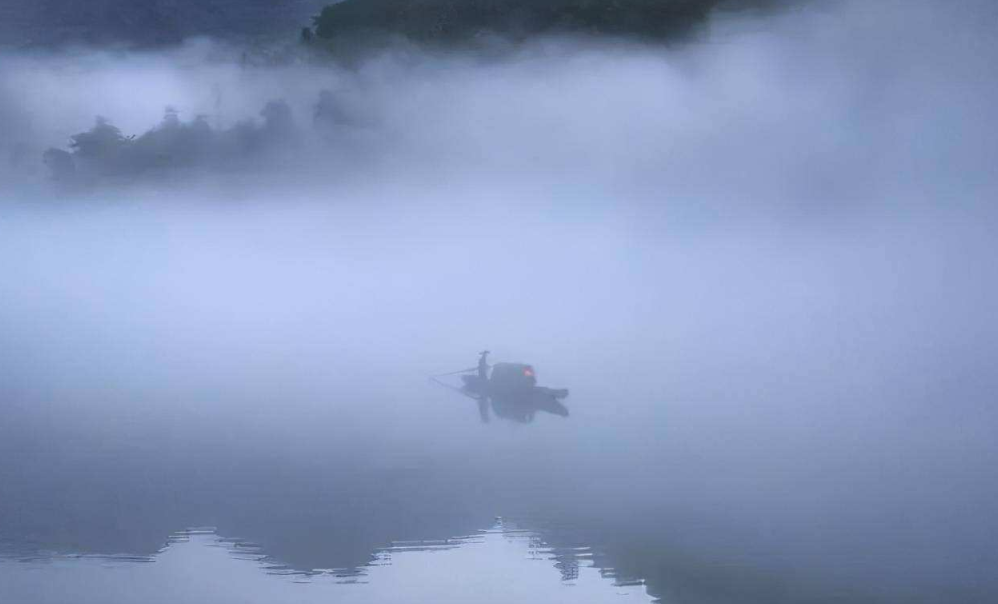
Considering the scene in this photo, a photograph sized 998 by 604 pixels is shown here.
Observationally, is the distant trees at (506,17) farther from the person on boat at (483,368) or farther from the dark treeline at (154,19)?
the person on boat at (483,368)

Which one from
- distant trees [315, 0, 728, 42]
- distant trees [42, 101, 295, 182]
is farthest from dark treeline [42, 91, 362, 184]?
distant trees [315, 0, 728, 42]

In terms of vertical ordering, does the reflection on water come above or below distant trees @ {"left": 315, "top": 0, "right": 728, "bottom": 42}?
below

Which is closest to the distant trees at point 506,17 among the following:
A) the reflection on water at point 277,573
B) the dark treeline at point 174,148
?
the dark treeline at point 174,148

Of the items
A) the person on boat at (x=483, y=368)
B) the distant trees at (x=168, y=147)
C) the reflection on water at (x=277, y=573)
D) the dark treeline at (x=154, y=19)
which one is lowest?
the reflection on water at (x=277, y=573)

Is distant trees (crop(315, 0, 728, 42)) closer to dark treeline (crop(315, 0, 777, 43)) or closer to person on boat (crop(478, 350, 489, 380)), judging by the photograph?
dark treeline (crop(315, 0, 777, 43))

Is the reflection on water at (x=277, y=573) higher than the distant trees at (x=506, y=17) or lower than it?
lower

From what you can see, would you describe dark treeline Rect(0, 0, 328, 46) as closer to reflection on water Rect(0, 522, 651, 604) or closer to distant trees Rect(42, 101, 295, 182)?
distant trees Rect(42, 101, 295, 182)

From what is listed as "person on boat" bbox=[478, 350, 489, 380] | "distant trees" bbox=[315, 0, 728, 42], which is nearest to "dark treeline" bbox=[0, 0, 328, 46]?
"distant trees" bbox=[315, 0, 728, 42]

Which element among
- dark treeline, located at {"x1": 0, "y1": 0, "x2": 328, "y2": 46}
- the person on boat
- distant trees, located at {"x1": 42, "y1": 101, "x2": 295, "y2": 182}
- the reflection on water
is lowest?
the reflection on water

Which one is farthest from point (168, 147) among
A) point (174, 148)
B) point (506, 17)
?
point (506, 17)

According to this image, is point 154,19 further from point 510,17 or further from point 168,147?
point 510,17

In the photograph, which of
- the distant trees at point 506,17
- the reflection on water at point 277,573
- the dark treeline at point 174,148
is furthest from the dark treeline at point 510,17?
the reflection on water at point 277,573

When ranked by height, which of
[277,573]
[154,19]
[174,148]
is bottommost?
[277,573]

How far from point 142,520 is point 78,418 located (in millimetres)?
310
